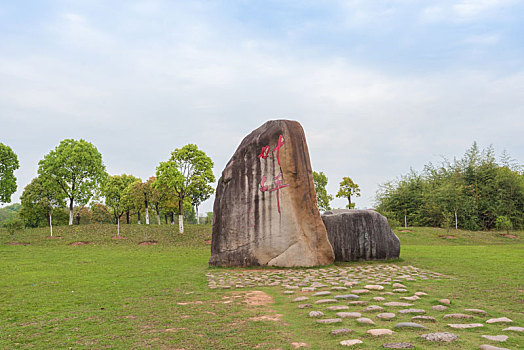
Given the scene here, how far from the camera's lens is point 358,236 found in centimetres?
1466

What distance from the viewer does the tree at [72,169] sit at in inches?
1284

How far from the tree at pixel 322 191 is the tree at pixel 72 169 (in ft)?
93.7

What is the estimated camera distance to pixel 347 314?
609 centimetres

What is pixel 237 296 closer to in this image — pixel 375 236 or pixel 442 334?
pixel 442 334

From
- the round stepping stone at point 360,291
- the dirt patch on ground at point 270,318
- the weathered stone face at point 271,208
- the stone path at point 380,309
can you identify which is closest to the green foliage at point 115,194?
the weathered stone face at point 271,208

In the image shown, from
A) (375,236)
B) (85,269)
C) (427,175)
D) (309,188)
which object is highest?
(427,175)

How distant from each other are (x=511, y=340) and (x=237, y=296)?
18.3ft

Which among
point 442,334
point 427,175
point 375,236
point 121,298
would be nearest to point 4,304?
point 121,298

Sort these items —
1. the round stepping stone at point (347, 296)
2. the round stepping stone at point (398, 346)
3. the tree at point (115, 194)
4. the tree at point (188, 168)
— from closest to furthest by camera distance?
the round stepping stone at point (398, 346) → the round stepping stone at point (347, 296) → the tree at point (188, 168) → the tree at point (115, 194)

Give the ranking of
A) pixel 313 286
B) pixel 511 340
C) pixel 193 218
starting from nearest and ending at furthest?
pixel 511 340 → pixel 313 286 → pixel 193 218

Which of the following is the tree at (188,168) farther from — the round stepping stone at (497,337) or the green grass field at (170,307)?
the round stepping stone at (497,337)

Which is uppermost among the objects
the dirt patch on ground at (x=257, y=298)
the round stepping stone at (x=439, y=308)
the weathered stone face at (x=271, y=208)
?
the weathered stone face at (x=271, y=208)

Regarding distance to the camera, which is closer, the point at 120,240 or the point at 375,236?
the point at 375,236

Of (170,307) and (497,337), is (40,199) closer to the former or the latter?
(170,307)
